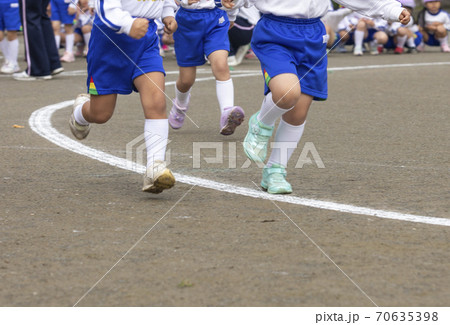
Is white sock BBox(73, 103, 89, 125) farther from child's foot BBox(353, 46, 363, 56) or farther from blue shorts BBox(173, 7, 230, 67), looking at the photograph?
child's foot BBox(353, 46, 363, 56)

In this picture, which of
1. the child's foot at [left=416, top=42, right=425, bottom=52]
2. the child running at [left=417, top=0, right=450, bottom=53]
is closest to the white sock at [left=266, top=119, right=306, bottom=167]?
the child running at [left=417, top=0, right=450, bottom=53]

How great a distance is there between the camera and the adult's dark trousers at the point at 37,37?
1148 cm

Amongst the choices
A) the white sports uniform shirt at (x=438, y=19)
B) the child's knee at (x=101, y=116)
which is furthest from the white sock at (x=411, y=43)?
the child's knee at (x=101, y=116)

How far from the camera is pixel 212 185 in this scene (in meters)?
5.54

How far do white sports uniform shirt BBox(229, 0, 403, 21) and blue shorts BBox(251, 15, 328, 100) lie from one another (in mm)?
49

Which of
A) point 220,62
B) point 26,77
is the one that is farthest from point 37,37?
point 220,62

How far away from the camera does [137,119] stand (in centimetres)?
837

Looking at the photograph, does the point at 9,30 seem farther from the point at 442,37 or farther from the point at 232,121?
the point at 442,37

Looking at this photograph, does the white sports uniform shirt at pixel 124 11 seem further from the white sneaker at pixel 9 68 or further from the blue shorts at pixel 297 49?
the white sneaker at pixel 9 68

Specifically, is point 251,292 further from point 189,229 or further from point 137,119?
point 137,119

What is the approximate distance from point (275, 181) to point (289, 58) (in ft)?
2.44

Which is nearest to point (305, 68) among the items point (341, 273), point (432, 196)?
point (432, 196)

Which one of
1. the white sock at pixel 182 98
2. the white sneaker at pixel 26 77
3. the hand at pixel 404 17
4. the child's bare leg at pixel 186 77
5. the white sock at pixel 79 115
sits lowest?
the white sneaker at pixel 26 77

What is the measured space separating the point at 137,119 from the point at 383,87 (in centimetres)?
373
